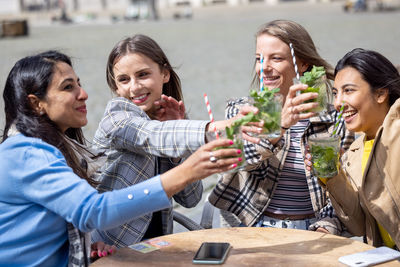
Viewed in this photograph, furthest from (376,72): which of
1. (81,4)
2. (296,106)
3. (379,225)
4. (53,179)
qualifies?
(81,4)

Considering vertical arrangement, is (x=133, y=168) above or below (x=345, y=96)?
below

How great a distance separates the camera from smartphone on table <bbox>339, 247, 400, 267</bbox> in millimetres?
2230

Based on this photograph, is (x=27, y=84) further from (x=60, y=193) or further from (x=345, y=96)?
(x=345, y=96)

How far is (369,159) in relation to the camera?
108 inches

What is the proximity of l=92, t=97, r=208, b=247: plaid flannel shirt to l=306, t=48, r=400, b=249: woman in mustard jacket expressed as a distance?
710 millimetres

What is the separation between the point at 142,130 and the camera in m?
2.77

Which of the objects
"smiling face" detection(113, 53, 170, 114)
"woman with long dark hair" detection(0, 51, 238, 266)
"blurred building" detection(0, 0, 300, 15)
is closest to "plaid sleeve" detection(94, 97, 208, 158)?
"smiling face" detection(113, 53, 170, 114)

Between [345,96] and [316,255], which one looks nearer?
[316,255]

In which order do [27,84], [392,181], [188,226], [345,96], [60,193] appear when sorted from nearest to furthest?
1. [60,193]
2. [27,84]
3. [392,181]
4. [345,96]
5. [188,226]

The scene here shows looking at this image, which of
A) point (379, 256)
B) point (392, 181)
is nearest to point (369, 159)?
point (392, 181)

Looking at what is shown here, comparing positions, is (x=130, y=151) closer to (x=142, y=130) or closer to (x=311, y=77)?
(x=142, y=130)

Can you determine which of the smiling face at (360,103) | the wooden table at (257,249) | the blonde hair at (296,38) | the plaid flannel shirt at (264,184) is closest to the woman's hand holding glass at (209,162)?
the wooden table at (257,249)

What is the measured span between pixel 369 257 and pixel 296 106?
0.71m

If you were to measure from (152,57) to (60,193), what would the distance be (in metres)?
1.25
